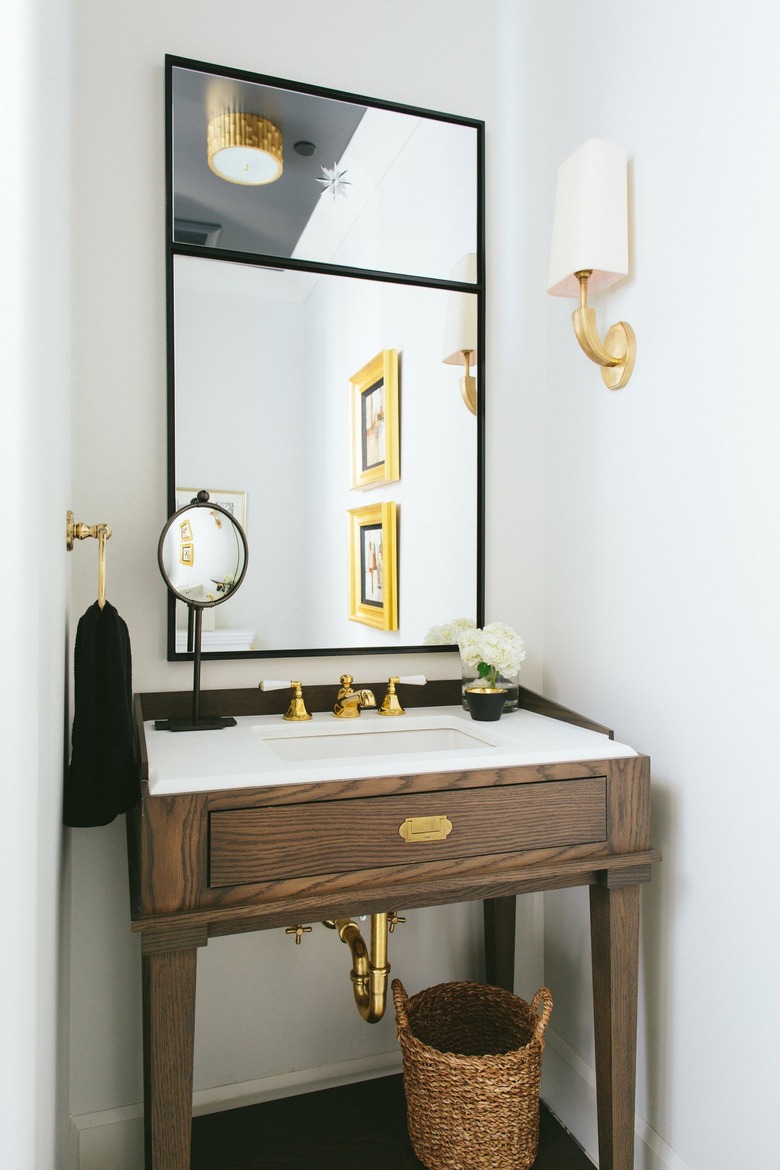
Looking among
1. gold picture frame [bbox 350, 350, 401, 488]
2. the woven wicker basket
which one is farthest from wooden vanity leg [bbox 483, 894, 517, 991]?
gold picture frame [bbox 350, 350, 401, 488]

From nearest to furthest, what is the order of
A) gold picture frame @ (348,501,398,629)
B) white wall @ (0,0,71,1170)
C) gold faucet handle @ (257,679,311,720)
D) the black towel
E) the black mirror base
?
white wall @ (0,0,71,1170), the black towel, the black mirror base, gold faucet handle @ (257,679,311,720), gold picture frame @ (348,501,398,629)

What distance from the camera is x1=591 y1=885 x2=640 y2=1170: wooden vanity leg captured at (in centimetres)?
129

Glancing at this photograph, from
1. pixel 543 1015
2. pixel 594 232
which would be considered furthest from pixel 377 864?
pixel 594 232

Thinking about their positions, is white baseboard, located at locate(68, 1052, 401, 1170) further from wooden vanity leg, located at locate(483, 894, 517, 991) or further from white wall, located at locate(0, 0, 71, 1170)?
white wall, located at locate(0, 0, 71, 1170)

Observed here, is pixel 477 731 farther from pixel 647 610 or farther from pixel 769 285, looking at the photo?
pixel 769 285

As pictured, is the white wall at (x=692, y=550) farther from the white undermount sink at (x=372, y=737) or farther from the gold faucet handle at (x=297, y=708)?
the gold faucet handle at (x=297, y=708)

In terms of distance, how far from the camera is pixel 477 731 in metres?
1.50

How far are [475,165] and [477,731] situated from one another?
124cm

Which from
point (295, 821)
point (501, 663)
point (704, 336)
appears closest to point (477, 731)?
point (501, 663)

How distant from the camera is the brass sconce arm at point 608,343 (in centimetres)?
146

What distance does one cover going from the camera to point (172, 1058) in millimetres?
1099

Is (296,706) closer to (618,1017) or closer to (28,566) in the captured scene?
(618,1017)

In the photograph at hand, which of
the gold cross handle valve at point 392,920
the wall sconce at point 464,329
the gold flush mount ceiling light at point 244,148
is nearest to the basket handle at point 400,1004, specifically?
the gold cross handle valve at point 392,920

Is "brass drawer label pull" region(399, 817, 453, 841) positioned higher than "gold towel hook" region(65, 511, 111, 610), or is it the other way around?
"gold towel hook" region(65, 511, 111, 610)
